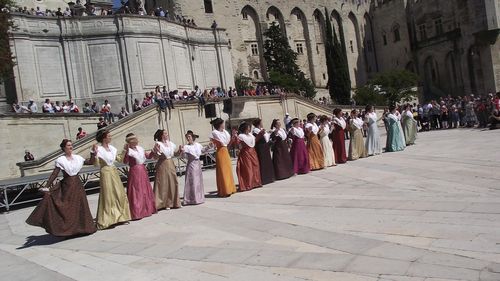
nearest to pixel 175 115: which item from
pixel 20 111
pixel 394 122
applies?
pixel 20 111

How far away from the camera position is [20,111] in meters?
22.5

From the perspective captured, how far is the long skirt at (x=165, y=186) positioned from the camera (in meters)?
10.7

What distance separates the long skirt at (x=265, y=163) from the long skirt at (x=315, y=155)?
2136 mm

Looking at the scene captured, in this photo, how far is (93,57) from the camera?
29.5m

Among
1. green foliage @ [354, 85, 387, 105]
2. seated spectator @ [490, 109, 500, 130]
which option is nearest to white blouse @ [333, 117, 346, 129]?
seated spectator @ [490, 109, 500, 130]

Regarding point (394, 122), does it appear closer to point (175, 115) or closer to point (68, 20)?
point (175, 115)

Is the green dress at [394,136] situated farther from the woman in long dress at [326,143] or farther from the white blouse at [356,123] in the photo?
the woman in long dress at [326,143]

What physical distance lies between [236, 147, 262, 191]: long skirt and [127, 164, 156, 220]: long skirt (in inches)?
114

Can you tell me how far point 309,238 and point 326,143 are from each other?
862cm

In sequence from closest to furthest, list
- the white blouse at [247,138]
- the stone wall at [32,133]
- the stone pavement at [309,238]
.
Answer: the stone pavement at [309,238]
the white blouse at [247,138]
the stone wall at [32,133]

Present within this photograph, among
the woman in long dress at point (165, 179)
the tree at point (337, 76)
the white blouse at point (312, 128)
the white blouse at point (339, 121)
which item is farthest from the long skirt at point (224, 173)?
the tree at point (337, 76)

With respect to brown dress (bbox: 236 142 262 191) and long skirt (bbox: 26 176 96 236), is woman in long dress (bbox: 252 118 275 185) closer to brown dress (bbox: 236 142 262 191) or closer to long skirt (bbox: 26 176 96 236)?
brown dress (bbox: 236 142 262 191)

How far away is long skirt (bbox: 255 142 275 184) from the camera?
42.8 ft

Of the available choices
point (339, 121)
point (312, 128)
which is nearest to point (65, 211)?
point (312, 128)
